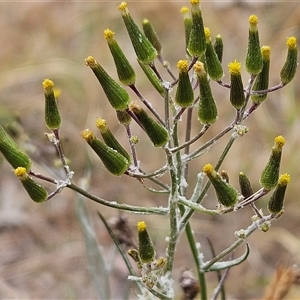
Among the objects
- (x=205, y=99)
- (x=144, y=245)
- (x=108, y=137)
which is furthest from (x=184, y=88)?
(x=144, y=245)

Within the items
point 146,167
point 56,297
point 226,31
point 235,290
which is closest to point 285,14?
point 226,31

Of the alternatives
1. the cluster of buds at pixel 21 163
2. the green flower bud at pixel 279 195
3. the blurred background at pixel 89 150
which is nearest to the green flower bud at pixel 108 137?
the cluster of buds at pixel 21 163

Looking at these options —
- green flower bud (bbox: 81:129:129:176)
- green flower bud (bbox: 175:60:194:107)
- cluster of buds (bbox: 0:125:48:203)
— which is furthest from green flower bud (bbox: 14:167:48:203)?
green flower bud (bbox: 175:60:194:107)

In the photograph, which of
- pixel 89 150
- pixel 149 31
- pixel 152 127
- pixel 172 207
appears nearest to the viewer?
pixel 152 127

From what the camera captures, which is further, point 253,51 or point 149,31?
point 149,31

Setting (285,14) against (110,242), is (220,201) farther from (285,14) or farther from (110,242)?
(285,14)

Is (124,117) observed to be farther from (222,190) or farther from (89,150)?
(89,150)
